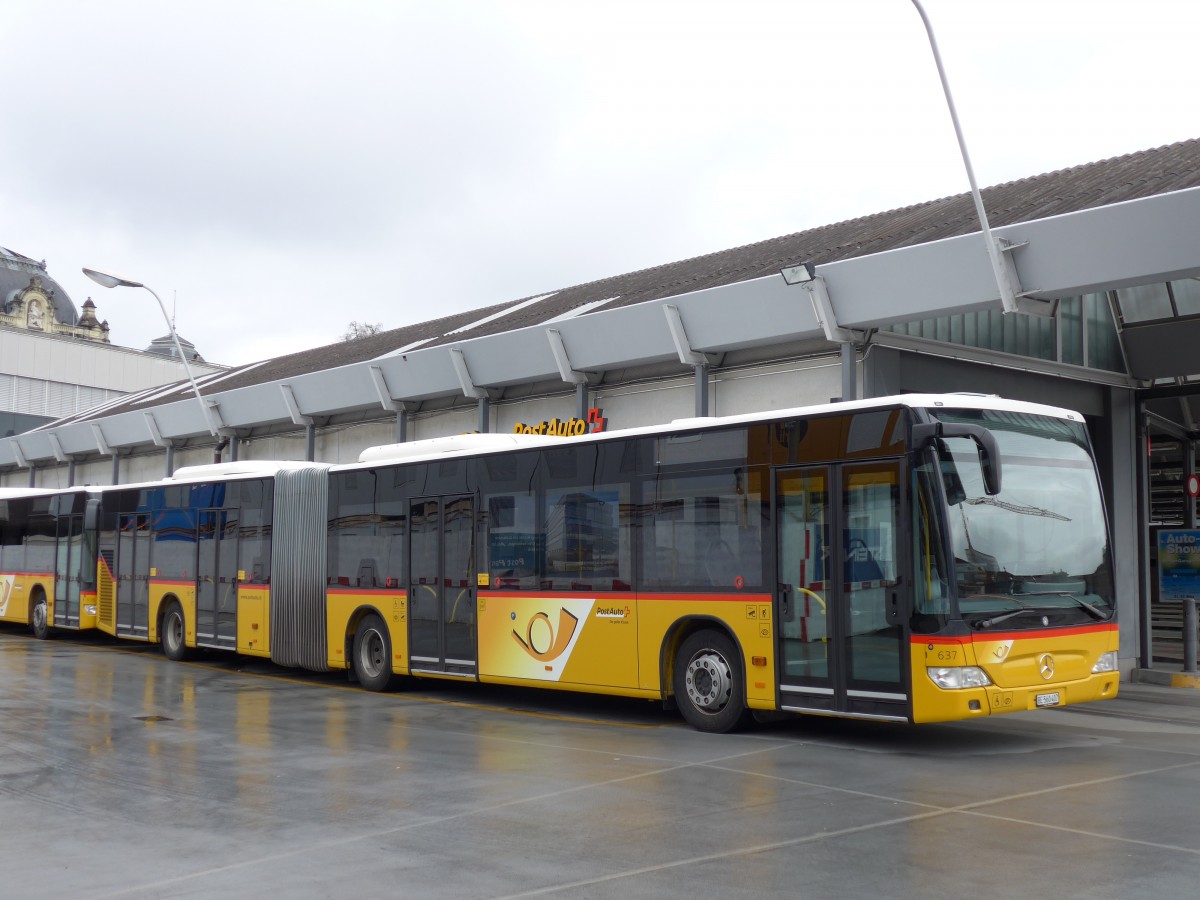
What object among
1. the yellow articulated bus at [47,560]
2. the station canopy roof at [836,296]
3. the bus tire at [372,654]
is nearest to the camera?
the station canopy roof at [836,296]

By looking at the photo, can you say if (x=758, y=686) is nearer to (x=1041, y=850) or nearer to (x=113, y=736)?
(x=1041, y=850)

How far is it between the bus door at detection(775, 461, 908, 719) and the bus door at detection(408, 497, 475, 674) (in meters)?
4.98

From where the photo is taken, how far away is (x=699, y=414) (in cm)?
1836

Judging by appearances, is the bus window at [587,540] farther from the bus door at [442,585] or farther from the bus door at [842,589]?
the bus door at [842,589]

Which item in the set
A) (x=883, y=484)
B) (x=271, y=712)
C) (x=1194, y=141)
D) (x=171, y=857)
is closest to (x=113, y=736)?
(x=271, y=712)

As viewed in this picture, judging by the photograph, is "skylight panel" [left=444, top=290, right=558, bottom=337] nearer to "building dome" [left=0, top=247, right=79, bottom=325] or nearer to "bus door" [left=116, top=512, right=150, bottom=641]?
"bus door" [left=116, top=512, right=150, bottom=641]

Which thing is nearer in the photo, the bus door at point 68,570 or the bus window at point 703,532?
the bus window at point 703,532

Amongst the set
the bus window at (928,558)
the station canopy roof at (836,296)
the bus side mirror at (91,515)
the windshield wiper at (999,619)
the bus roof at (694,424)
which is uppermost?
the station canopy roof at (836,296)

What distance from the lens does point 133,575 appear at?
76.5 ft

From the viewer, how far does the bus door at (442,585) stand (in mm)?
Result: 15562

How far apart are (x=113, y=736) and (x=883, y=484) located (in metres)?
7.52

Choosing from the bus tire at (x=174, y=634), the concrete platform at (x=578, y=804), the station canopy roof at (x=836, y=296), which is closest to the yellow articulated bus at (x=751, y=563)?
the concrete platform at (x=578, y=804)

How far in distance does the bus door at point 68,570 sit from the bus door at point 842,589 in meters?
17.9

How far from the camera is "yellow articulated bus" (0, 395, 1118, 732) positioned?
10789 mm
